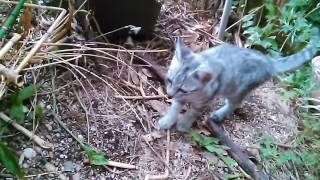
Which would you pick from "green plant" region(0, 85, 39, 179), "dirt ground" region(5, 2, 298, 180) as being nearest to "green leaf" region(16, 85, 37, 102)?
"green plant" region(0, 85, 39, 179)

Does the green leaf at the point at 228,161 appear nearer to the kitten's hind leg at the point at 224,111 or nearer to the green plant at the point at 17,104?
the kitten's hind leg at the point at 224,111

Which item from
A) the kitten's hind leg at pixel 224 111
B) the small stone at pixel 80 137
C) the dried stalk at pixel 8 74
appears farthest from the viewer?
the kitten's hind leg at pixel 224 111

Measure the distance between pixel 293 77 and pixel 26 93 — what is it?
143 centimetres

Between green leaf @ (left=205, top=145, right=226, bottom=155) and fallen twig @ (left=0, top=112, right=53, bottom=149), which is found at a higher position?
fallen twig @ (left=0, top=112, right=53, bottom=149)

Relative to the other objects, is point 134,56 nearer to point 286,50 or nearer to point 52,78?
point 52,78

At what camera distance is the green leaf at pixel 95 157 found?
1806 millimetres

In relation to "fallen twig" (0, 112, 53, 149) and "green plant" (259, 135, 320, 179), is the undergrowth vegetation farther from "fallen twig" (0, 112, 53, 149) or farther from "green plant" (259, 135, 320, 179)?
"fallen twig" (0, 112, 53, 149)

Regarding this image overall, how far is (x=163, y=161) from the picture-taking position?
6.30 ft

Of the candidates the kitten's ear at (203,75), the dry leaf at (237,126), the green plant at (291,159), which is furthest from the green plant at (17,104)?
the green plant at (291,159)

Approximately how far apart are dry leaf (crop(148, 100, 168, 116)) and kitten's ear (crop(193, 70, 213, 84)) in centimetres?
37

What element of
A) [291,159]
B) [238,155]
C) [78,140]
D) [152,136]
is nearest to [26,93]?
[78,140]

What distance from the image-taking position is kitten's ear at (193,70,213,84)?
70.9 inches

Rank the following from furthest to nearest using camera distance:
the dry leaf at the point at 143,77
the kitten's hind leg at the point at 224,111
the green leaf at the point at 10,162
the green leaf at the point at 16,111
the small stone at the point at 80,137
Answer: the dry leaf at the point at 143,77
the kitten's hind leg at the point at 224,111
the small stone at the point at 80,137
the green leaf at the point at 16,111
the green leaf at the point at 10,162

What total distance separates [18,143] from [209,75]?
831 mm
